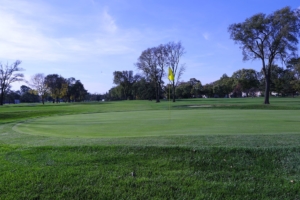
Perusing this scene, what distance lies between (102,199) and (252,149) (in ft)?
10.2

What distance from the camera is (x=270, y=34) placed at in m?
32.2

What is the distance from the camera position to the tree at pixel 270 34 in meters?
31.4

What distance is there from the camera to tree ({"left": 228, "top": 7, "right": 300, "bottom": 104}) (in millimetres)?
31375

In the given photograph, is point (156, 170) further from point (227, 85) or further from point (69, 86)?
point (69, 86)

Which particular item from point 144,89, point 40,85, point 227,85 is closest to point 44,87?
point 40,85

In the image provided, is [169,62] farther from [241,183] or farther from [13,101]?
[13,101]

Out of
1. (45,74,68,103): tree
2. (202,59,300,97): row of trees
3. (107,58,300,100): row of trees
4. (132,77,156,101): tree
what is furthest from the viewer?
(45,74,68,103): tree

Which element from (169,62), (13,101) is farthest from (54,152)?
(13,101)

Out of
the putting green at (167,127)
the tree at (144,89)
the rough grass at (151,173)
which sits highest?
the tree at (144,89)

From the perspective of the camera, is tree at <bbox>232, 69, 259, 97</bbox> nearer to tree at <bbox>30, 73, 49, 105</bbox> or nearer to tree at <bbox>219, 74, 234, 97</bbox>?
tree at <bbox>219, 74, 234, 97</bbox>

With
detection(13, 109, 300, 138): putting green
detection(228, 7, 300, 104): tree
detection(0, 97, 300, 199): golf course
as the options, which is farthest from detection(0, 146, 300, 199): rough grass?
detection(228, 7, 300, 104): tree

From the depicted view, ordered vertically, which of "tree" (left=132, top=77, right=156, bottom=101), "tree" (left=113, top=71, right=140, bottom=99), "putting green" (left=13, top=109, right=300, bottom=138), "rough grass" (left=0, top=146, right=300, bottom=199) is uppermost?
"tree" (left=113, top=71, right=140, bottom=99)

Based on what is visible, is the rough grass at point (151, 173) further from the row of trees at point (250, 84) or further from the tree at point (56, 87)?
the tree at point (56, 87)

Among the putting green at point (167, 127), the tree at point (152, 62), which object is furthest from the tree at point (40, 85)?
the putting green at point (167, 127)
